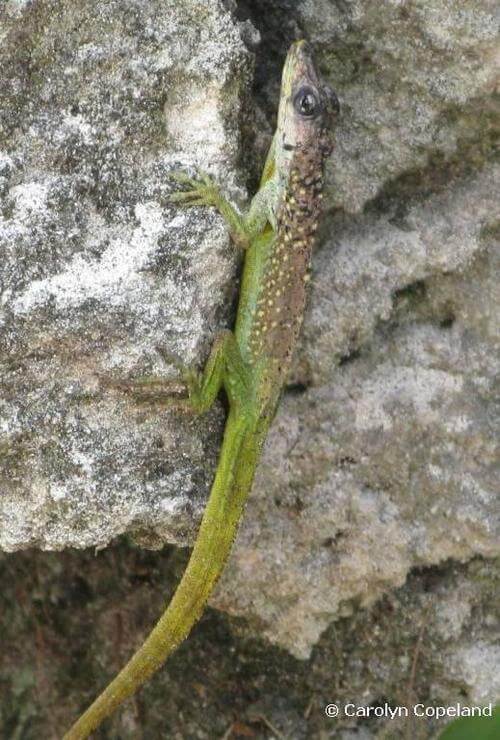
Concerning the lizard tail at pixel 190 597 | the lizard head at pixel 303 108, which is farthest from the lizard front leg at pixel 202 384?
the lizard head at pixel 303 108

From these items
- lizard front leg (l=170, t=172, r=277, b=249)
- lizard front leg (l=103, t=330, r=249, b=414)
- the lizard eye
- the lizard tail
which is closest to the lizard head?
the lizard eye

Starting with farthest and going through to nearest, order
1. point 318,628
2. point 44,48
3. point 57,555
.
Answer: point 57,555 < point 318,628 < point 44,48

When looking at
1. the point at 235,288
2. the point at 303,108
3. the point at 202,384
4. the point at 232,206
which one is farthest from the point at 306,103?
the point at 202,384

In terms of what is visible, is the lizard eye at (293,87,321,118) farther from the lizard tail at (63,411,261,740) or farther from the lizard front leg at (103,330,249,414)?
the lizard tail at (63,411,261,740)

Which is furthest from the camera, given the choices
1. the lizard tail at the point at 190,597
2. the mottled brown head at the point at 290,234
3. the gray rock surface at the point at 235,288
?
the mottled brown head at the point at 290,234

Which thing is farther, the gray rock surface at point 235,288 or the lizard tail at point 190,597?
the lizard tail at point 190,597

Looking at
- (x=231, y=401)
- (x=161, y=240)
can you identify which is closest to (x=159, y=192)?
(x=161, y=240)

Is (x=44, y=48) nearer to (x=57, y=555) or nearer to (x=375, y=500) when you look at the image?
(x=375, y=500)

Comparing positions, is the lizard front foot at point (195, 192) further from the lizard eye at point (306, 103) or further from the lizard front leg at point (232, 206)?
the lizard eye at point (306, 103)
